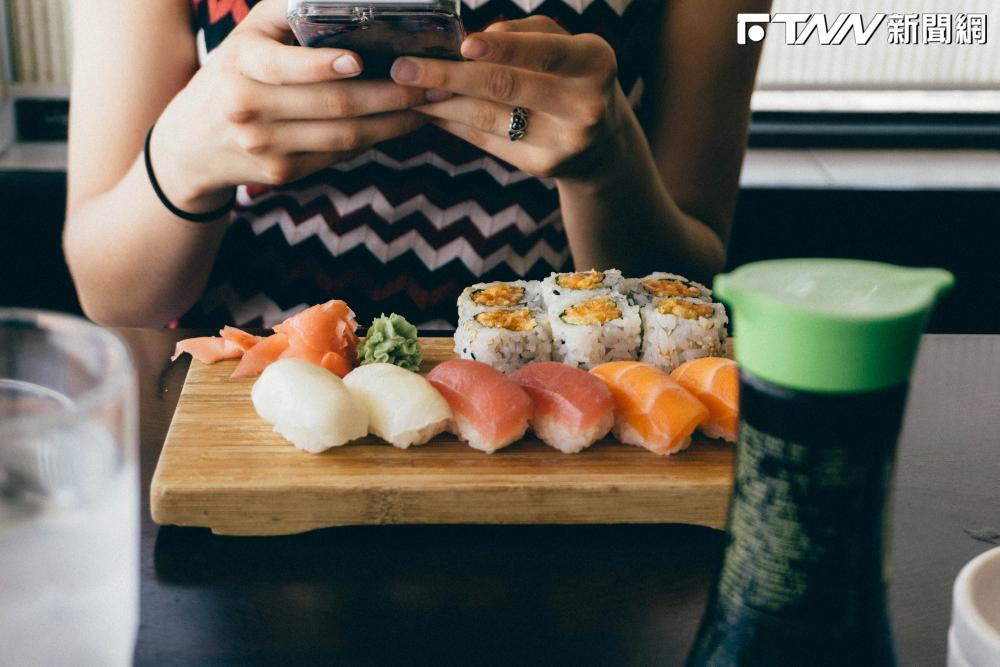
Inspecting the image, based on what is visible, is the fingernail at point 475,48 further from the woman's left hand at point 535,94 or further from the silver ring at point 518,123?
the silver ring at point 518,123

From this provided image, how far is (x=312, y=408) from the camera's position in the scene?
0.86 meters

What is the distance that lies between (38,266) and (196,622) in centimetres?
179

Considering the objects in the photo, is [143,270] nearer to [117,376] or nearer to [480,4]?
[480,4]

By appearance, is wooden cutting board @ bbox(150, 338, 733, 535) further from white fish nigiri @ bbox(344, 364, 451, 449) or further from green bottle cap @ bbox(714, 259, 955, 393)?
green bottle cap @ bbox(714, 259, 955, 393)

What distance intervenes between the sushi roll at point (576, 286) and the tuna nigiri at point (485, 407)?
0.24 m

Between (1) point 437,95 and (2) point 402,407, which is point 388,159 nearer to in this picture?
(1) point 437,95

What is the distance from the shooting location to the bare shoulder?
1.30m

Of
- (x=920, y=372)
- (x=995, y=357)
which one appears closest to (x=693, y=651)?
(x=920, y=372)

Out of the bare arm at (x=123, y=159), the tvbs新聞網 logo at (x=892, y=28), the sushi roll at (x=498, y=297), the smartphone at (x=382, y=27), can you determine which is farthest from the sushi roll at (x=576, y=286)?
the tvbs新聞網 logo at (x=892, y=28)

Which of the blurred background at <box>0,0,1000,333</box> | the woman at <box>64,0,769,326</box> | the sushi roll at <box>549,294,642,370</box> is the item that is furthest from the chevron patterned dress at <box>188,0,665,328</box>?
the blurred background at <box>0,0,1000,333</box>

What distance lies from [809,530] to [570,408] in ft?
1.54

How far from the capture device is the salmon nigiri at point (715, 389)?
92 centimetres

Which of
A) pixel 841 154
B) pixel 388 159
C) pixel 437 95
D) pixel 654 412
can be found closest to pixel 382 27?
pixel 437 95

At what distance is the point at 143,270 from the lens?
4.25 feet
